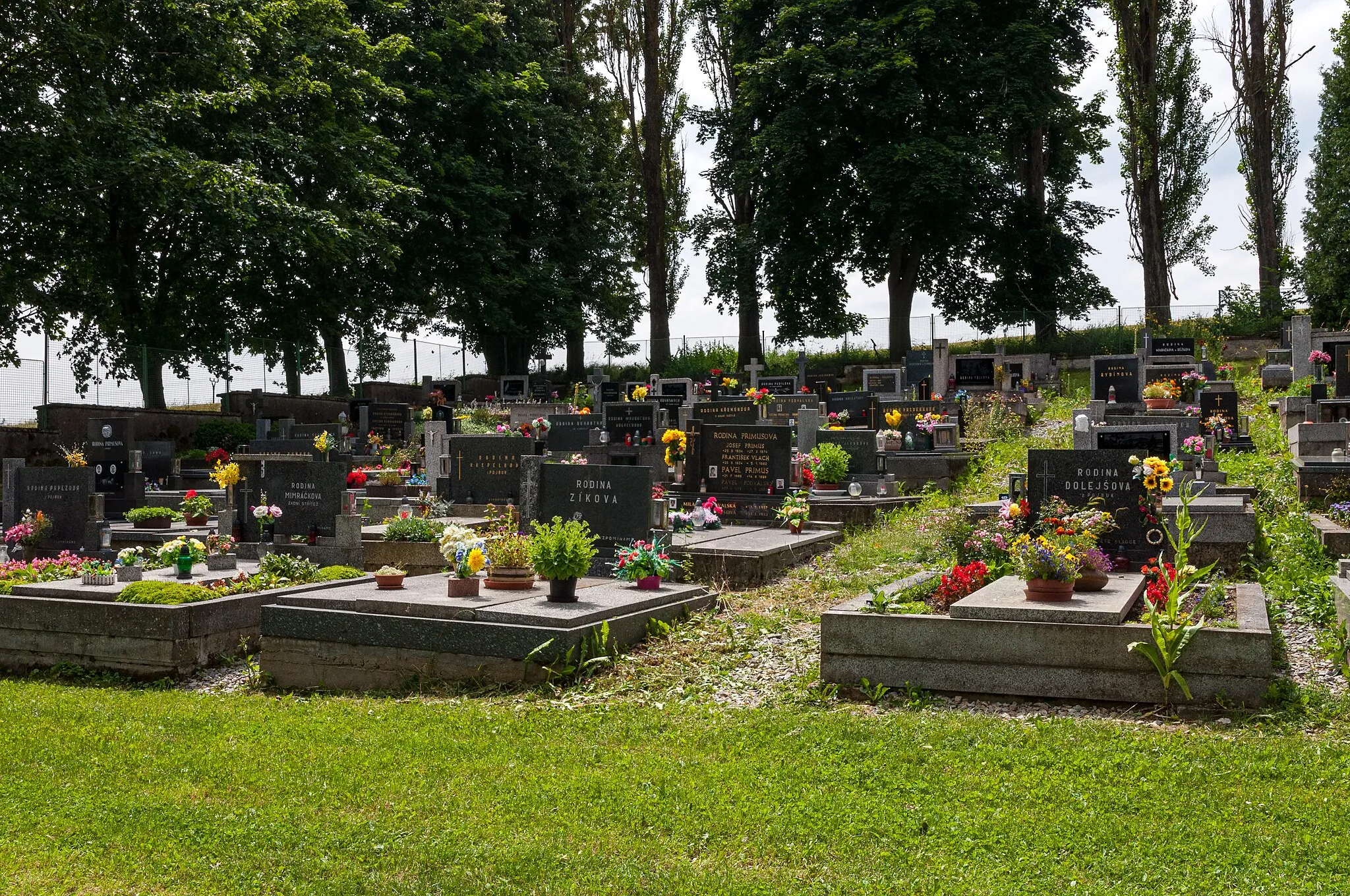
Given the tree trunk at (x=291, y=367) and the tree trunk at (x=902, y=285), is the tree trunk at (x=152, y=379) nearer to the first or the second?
the tree trunk at (x=291, y=367)

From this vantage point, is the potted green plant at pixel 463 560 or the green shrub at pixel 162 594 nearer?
the potted green plant at pixel 463 560

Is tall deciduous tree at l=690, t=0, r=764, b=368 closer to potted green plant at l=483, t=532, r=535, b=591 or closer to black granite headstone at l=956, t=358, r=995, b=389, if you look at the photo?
black granite headstone at l=956, t=358, r=995, b=389

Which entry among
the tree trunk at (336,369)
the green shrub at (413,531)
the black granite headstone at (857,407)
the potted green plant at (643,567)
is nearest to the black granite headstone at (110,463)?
the green shrub at (413,531)

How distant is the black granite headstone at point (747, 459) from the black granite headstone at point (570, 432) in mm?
4188

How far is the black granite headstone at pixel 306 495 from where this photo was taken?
40.3 ft

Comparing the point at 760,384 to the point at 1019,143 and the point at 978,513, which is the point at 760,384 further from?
the point at 978,513

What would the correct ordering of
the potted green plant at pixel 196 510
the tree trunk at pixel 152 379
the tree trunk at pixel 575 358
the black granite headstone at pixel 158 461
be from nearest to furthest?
the potted green plant at pixel 196 510
the black granite headstone at pixel 158 461
the tree trunk at pixel 152 379
the tree trunk at pixel 575 358

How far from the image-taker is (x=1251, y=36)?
113 ft

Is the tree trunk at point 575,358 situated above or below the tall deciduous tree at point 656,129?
below

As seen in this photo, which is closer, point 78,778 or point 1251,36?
point 78,778

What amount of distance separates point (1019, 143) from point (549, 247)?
16.8 m

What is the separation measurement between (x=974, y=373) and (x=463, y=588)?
2141 centimetres

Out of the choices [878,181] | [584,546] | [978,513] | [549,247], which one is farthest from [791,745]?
[549,247]

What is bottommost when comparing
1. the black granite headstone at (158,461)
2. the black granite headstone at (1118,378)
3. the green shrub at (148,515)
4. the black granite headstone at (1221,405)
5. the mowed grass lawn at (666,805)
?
the mowed grass lawn at (666,805)
